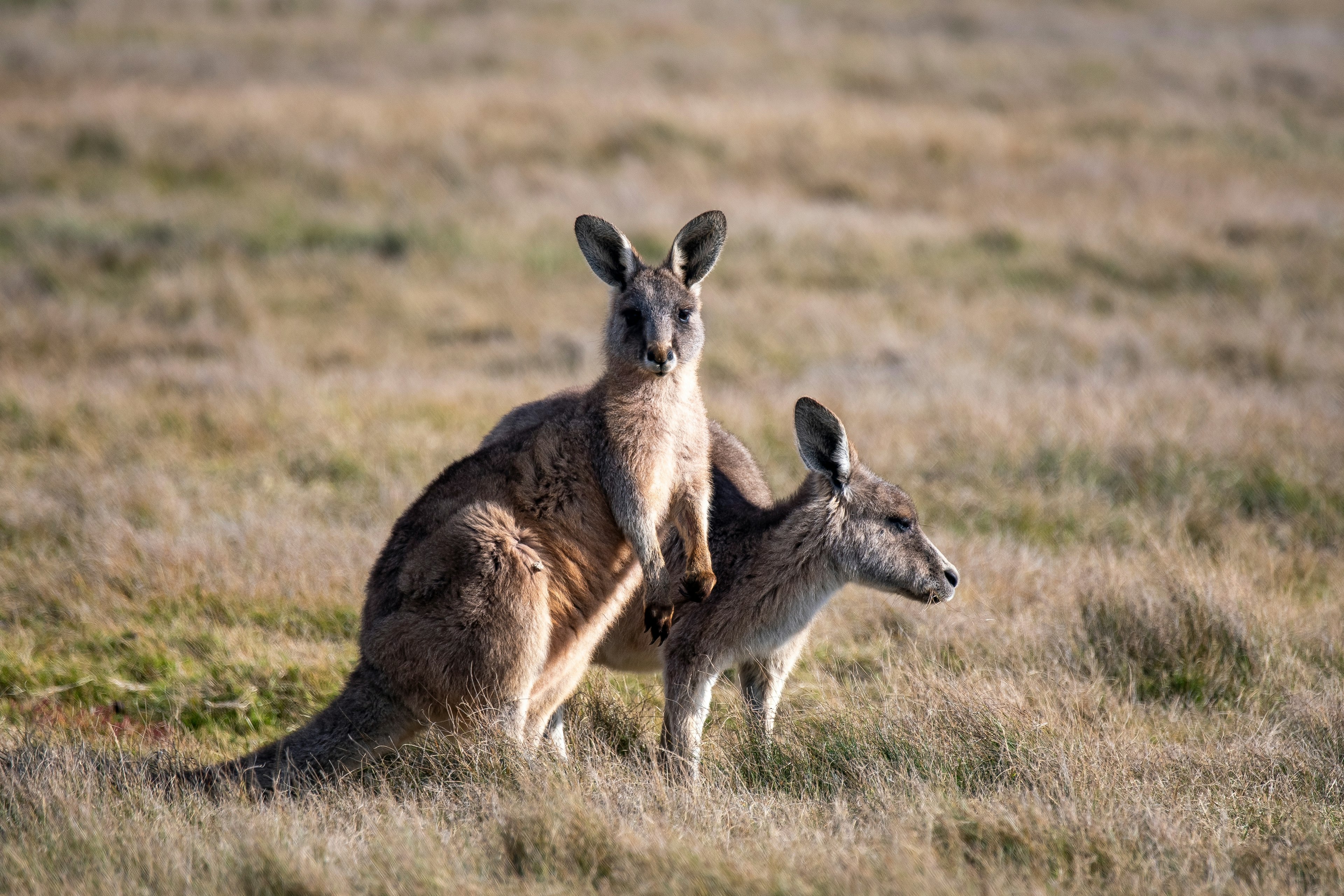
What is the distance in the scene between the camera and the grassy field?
11.6 ft

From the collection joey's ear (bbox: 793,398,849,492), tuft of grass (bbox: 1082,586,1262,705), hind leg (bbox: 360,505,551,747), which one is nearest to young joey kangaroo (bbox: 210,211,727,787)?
hind leg (bbox: 360,505,551,747)

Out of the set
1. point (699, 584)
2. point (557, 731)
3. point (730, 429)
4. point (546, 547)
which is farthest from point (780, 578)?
point (730, 429)

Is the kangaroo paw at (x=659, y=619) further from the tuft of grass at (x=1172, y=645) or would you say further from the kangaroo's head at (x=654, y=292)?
the tuft of grass at (x=1172, y=645)

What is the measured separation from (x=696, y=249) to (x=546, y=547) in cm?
145

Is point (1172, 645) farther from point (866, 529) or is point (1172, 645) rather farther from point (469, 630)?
point (469, 630)

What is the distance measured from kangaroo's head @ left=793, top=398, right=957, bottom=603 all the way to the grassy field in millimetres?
389

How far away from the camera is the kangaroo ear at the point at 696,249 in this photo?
190 inches

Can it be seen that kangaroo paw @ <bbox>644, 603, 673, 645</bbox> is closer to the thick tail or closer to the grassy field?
the grassy field

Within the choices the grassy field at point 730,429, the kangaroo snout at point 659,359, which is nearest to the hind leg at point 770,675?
the grassy field at point 730,429

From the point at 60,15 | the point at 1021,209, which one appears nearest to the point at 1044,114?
the point at 1021,209

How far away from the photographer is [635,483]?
14.2 ft

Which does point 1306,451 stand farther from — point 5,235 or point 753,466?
point 5,235

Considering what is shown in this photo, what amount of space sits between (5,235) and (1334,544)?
13370mm

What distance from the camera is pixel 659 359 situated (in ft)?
14.5
